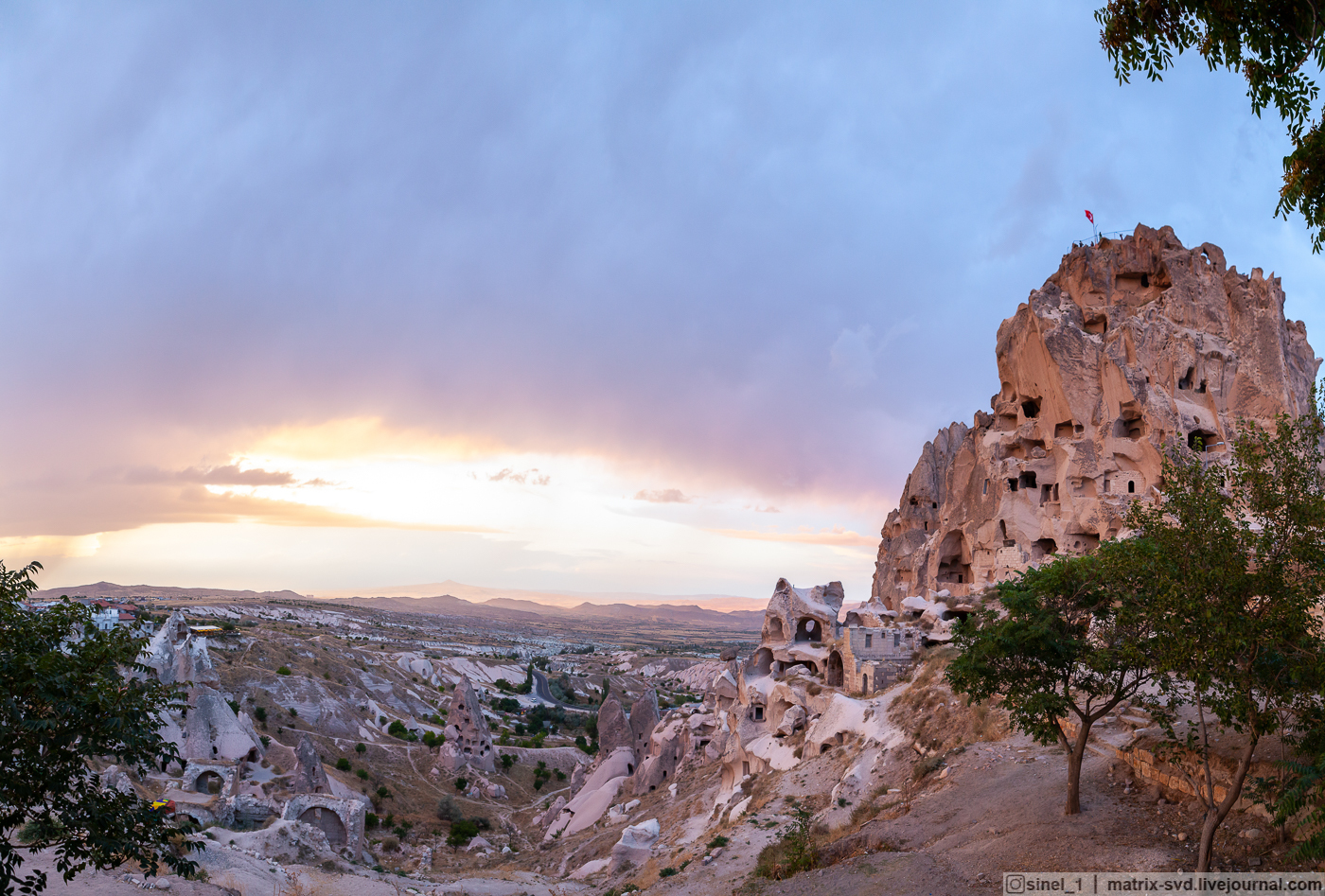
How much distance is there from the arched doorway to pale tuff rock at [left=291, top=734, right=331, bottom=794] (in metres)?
24.4

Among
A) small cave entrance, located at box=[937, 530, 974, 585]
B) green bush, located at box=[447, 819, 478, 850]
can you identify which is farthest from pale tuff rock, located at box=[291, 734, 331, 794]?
small cave entrance, located at box=[937, 530, 974, 585]

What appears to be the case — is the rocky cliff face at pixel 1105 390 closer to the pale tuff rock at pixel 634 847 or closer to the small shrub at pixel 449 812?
the pale tuff rock at pixel 634 847

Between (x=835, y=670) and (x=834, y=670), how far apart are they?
5 centimetres

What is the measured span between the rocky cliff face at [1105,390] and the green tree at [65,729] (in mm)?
42215

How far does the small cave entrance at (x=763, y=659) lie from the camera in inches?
1631

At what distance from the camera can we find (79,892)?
16281 millimetres

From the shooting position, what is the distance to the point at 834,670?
35.7 meters

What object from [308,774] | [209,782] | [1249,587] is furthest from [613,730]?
[1249,587]

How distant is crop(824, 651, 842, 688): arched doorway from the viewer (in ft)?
116

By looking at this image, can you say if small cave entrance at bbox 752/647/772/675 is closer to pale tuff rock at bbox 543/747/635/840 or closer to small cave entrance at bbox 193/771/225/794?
pale tuff rock at bbox 543/747/635/840

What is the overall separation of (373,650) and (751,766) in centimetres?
6623

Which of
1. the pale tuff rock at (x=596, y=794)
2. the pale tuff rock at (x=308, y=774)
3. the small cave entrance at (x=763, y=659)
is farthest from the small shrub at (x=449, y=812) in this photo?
the small cave entrance at (x=763, y=659)

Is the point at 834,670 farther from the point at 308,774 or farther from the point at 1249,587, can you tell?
the point at 1249,587

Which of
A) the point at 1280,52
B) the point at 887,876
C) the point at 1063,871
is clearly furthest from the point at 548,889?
the point at 1280,52
